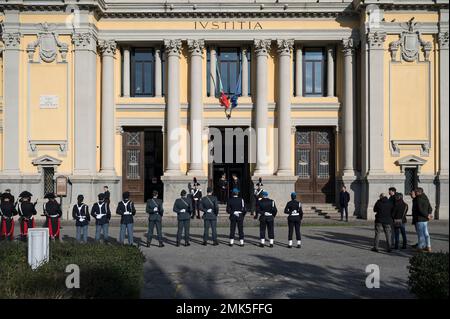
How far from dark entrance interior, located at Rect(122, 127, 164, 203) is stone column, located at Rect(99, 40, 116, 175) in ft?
3.80

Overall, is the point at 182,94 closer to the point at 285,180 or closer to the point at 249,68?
the point at 249,68

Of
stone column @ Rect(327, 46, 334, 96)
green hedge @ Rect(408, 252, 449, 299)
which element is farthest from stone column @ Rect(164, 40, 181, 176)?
green hedge @ Rect(408, 252, 449, 299)

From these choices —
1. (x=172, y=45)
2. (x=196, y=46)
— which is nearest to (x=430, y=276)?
(x=196, y=46)

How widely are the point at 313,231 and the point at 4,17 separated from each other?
18.9m

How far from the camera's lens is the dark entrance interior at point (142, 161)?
3131 cm

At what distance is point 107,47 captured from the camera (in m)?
30.2

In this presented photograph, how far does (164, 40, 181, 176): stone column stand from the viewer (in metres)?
30.1

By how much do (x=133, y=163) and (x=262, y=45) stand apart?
376 inches

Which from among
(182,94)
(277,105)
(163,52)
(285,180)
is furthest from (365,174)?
(163,52)

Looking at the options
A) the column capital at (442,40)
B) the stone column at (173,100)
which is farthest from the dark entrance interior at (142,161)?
the column capital at (442,40)

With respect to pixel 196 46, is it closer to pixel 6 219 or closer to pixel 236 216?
pixel 236 216

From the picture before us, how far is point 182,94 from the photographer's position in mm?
31016

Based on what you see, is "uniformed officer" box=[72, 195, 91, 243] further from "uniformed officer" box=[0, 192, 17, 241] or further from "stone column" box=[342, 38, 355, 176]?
"stone column" box=[342, 38, 355, 176]

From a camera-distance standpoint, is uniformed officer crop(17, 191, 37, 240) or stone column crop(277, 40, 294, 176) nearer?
uniformed officer crop(17, 191, 37, 240)
